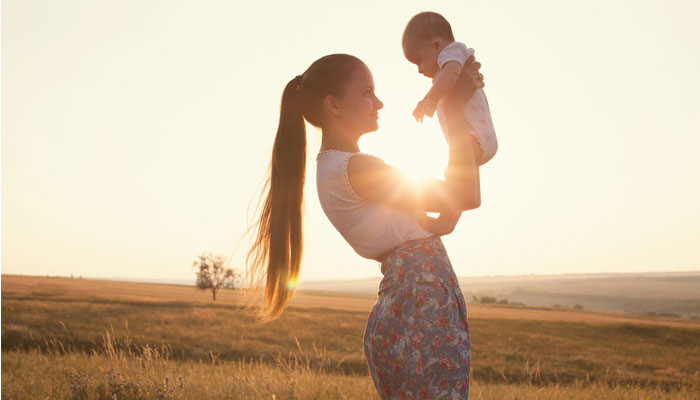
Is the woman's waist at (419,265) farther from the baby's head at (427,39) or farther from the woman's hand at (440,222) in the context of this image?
the baby's head at (427,39)

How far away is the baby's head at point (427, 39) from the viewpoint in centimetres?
324

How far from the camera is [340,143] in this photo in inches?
109

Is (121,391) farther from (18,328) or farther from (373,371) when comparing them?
(18,328)

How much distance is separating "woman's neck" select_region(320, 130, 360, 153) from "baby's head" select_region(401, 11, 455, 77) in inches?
32.6

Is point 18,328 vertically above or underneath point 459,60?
underneath

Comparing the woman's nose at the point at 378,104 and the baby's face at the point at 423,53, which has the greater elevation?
the baby's face at the point at 423,53

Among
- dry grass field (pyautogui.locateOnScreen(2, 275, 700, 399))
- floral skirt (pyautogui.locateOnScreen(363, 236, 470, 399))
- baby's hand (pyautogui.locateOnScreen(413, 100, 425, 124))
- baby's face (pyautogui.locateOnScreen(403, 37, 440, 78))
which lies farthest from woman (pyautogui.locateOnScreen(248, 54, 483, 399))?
dry grass field (pyautogui.locateOnScreen(2, 275, 700, 399))

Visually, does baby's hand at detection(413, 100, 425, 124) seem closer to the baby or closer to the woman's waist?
the baby

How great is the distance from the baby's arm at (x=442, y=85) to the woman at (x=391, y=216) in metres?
0.06

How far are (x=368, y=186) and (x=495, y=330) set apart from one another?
36.2 meters

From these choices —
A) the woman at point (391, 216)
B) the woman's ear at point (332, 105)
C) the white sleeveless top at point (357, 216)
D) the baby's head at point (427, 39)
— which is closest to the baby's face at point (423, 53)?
the baby's head at point (427, 39)

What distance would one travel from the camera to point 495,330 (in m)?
36.2

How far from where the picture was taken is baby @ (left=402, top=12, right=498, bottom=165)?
8.67 feet

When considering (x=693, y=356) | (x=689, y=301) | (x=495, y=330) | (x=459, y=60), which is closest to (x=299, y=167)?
(x=459, y=60)
